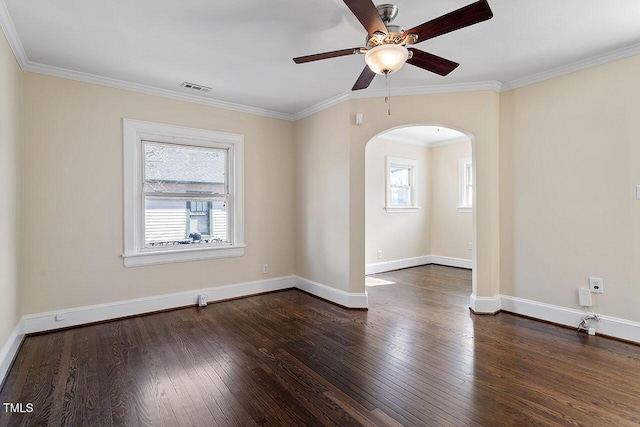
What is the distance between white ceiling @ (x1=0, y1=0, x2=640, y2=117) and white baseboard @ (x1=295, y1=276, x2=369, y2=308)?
8.15 ft

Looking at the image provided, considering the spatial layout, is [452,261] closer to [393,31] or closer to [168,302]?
[168,302]

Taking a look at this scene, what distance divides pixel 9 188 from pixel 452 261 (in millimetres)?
6687

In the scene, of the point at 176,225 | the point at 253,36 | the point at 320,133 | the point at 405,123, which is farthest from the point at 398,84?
the point at 176,225

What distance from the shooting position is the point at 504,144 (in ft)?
12.2

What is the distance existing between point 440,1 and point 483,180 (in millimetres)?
2165

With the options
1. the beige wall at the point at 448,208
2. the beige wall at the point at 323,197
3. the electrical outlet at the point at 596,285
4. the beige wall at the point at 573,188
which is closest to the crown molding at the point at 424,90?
the beige wall at the point at 323,197

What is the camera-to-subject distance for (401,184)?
6.51 meters

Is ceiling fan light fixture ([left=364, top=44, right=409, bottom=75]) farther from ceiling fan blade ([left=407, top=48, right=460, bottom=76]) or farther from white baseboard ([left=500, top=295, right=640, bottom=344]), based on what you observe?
Answer: white baseboard ([left=500, top=295, right=640, bottom=344])

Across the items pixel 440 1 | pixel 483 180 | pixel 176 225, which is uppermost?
pixel 440 1

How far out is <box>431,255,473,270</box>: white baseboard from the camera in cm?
625

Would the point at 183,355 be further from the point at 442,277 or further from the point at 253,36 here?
the point at 442,277

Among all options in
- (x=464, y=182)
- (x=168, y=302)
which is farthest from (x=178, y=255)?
(x=464, y=182)

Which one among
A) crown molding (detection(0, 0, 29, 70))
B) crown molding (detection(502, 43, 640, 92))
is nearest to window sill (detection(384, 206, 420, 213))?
crown molding (detection(502, 43, 640, 92))

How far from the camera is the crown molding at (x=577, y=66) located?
2844 millimetres
